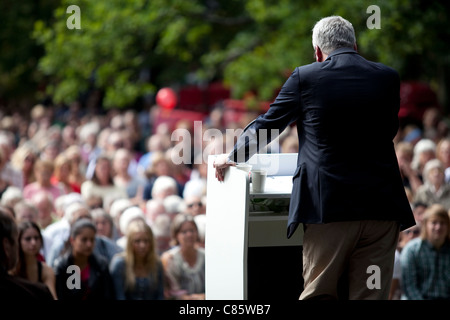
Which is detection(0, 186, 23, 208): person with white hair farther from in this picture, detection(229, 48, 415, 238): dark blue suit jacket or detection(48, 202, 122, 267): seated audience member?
detection(229, 48, 415, 238): dark blue suit jacket

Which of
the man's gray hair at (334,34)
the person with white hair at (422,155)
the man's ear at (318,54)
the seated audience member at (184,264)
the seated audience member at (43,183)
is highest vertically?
the man's gray hair at (334,34)

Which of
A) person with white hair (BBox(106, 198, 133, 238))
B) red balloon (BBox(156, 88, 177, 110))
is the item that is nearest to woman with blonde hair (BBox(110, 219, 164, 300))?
person with white hair (BBox(106, 198, 133, 238))

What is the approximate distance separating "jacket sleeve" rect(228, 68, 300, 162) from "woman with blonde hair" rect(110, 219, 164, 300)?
328 centimetres

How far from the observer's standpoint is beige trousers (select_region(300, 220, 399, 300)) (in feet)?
14.9

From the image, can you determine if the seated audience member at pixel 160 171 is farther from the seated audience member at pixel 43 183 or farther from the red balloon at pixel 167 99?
the red balloon at pixel 167 99

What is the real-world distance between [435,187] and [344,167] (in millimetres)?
5792

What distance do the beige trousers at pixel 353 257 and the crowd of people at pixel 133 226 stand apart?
10.2 ft

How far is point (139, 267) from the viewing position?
793 centimetres

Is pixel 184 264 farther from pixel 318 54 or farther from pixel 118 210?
pixel 318 54

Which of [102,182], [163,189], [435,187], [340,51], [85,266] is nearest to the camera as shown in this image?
[340,51]

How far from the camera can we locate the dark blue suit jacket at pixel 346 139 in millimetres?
4488

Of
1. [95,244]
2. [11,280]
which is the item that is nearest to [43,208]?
[95,244]

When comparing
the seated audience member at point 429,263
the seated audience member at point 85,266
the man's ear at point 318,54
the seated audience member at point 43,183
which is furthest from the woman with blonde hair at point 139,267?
the man's ear at point 318,54
